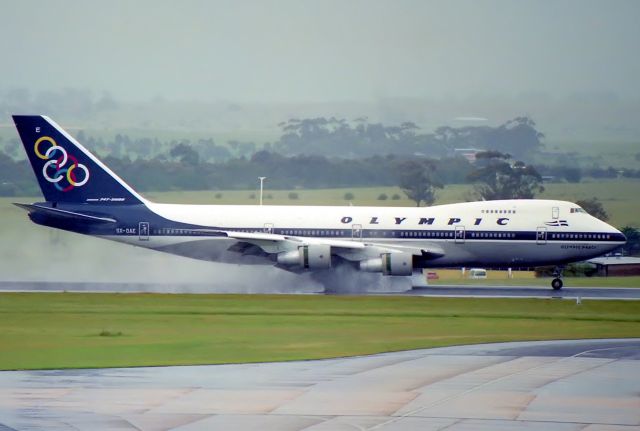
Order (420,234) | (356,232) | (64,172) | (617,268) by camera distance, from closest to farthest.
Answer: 1. (420,234)
2. (356,232)
3. (64,172)
4. (617,268)

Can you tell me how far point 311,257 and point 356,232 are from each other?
3152mm

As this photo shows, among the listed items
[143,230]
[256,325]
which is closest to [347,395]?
[256,325]

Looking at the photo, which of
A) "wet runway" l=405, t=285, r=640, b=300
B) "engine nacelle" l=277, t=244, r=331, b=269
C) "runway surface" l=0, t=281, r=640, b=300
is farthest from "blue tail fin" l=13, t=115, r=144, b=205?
"wet runway" l=405, t=285, r=640, b=300

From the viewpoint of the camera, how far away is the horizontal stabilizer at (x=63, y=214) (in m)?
54.7

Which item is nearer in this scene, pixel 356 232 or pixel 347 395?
pixel 347 395

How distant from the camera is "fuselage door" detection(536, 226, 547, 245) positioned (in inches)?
2192

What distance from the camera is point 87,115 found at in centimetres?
10212

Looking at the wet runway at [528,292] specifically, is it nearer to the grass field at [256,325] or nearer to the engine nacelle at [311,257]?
the grass field at [256,325]

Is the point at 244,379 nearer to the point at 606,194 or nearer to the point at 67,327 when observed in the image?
the point at 67,327

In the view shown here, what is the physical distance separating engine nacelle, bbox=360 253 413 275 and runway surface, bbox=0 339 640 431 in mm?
21271

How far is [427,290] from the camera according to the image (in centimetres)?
5569

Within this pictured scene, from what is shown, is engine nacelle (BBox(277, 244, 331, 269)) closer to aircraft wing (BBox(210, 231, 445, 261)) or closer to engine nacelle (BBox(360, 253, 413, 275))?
aircraft wing (BBox(210, 231, 445, 261))

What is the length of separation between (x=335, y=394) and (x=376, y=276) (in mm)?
30736

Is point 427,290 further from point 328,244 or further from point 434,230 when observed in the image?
point 328,244
